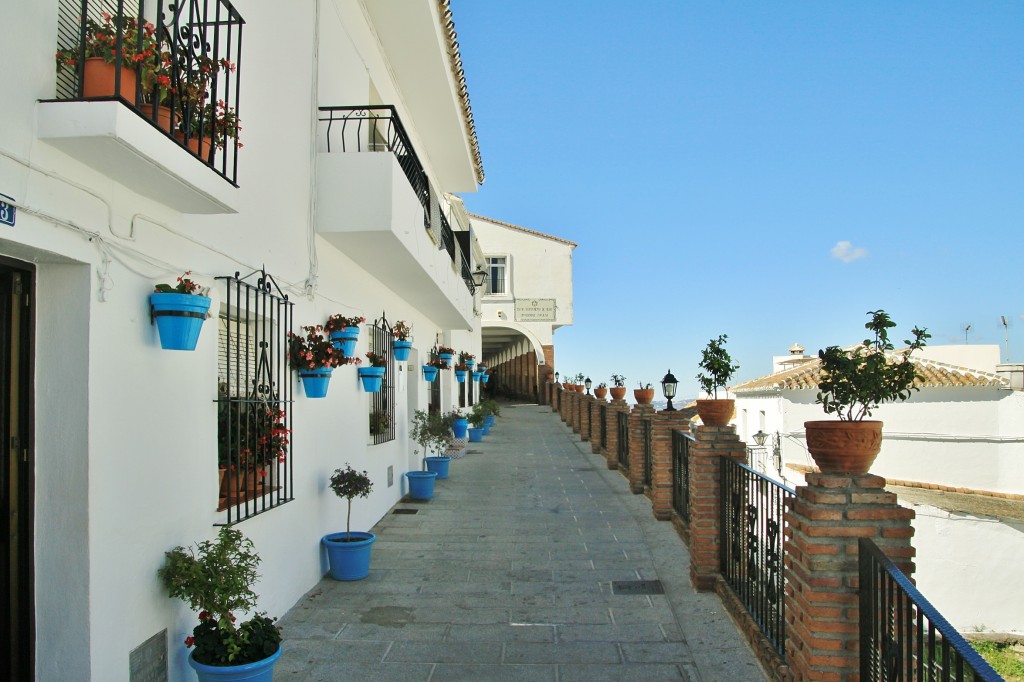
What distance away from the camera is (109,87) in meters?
3.00

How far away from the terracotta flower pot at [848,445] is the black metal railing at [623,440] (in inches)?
352

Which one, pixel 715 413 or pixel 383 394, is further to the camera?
pixel 383 394

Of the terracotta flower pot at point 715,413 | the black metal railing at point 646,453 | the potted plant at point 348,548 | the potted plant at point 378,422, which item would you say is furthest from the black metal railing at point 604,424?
the potted plant at point 348,548

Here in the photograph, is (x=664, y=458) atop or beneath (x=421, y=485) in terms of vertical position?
atop

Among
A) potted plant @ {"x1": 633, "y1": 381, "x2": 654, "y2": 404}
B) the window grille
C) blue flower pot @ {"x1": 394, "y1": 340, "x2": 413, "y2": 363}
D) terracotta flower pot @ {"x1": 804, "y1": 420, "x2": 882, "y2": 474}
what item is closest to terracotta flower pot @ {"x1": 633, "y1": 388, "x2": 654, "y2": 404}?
potted plant @ {"x1": 633, "y1": 381, "x2": 654, "y2": 404}

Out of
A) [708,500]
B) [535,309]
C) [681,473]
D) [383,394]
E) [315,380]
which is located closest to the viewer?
[315,380]

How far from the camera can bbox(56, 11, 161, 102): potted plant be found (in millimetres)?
2986

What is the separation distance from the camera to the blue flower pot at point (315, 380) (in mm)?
5742

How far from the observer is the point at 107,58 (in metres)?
3.00

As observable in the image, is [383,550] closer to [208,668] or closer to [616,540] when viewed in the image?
[616,540]

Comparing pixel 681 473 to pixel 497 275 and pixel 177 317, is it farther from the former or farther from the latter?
pixel 497 275

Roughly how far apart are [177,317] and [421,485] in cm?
713

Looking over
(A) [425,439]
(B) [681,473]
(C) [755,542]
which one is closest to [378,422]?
(A) [425,439]

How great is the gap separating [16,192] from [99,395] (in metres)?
0.95
